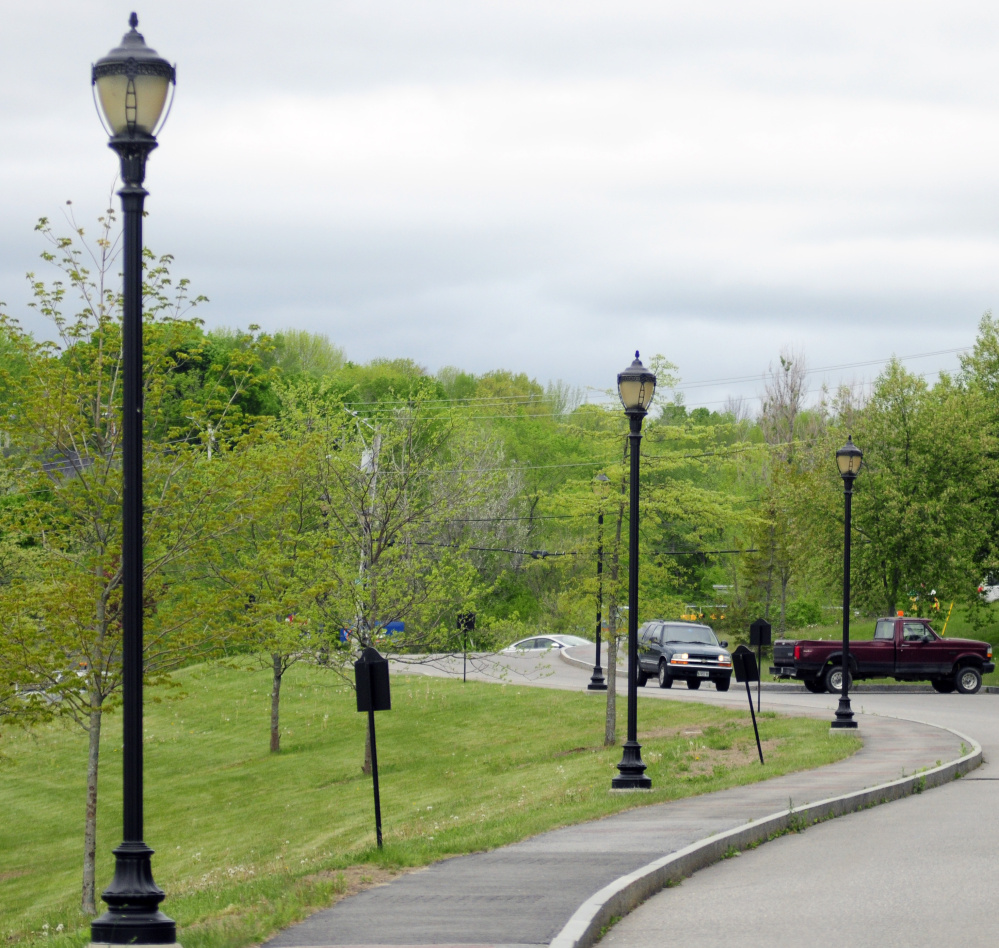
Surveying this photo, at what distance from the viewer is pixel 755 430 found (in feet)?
339

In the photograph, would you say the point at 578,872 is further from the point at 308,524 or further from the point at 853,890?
the point at 308,524

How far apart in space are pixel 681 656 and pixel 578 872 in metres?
29.3

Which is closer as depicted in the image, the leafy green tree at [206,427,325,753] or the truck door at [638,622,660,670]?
the leafy green tree at [206,427,325,753]

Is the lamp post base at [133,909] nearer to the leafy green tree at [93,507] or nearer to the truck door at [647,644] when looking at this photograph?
the leafy green tree at [93,507]

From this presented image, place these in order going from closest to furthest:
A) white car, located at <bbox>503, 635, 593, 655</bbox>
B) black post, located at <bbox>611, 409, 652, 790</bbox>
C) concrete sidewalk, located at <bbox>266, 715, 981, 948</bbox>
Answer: concrete sidewalk, located at <bbox>266, 715, 981, 948</bbox>
black post, located at <bbox>611, 409, 652, 790</bbox>
white car, located at <bbox>503, 635, 593, 655</bbox>

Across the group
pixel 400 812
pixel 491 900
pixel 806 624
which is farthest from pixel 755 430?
pixel 491 900

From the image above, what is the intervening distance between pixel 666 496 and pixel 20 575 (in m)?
12.2

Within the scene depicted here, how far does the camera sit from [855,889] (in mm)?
9734

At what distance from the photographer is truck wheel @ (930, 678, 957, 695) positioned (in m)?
38.0

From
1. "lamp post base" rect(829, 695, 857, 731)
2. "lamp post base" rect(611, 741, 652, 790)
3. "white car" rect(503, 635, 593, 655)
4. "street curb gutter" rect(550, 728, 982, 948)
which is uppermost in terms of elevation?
"street curb gutter" rect(550, 728, 982, 948)

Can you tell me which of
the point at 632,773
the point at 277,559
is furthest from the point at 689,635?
the point at 632,773

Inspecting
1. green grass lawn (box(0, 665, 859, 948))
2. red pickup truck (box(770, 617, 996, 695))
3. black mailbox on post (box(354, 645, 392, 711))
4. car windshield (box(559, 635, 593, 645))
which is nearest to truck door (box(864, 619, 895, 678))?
red pickup truck (box(770, 617, 996, 695))

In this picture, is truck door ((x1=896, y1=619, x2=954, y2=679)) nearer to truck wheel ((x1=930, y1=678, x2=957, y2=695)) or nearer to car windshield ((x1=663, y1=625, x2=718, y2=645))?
truck wheel ((x1=930, y1=678, x2=957, y2=695))

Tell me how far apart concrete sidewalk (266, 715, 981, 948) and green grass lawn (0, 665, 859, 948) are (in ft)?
1.41
